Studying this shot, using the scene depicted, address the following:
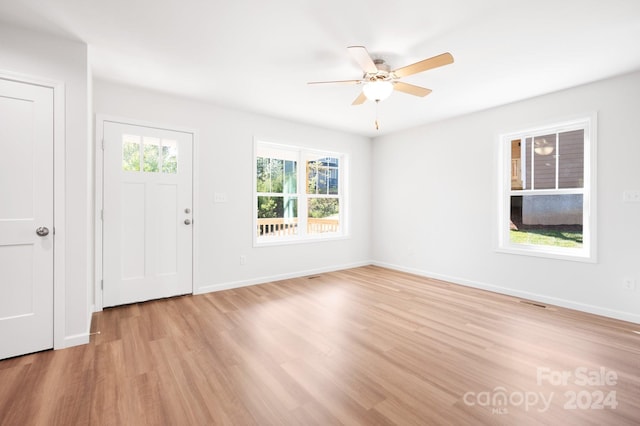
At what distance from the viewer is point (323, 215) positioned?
5379 millimetres

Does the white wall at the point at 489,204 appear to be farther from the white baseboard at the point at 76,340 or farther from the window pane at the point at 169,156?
the white baseboard at the point at 76,340

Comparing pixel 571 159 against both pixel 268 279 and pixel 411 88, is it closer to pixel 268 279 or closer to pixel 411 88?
pixel 411 88

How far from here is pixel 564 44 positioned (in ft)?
8.00

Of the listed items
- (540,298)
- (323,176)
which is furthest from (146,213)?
(540,298)

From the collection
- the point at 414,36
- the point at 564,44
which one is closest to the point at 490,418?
the point at 414,36

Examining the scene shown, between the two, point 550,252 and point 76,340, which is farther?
point 550,252

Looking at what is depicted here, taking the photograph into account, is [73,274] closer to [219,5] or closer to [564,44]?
Result: [219,5]

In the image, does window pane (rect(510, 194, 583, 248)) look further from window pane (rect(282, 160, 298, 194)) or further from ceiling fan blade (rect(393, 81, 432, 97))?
window pane (rect(282, 160, 298, 194))

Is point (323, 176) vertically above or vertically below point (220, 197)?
above

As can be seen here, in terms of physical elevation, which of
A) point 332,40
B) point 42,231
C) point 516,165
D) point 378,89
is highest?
point 332,40

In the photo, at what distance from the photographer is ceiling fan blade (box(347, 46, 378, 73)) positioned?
84.0 inches

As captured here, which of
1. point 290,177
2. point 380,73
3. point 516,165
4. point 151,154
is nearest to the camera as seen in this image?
point 380,73

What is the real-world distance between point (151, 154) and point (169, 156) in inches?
7.7

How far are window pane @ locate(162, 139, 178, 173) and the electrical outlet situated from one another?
5184 millimetres
